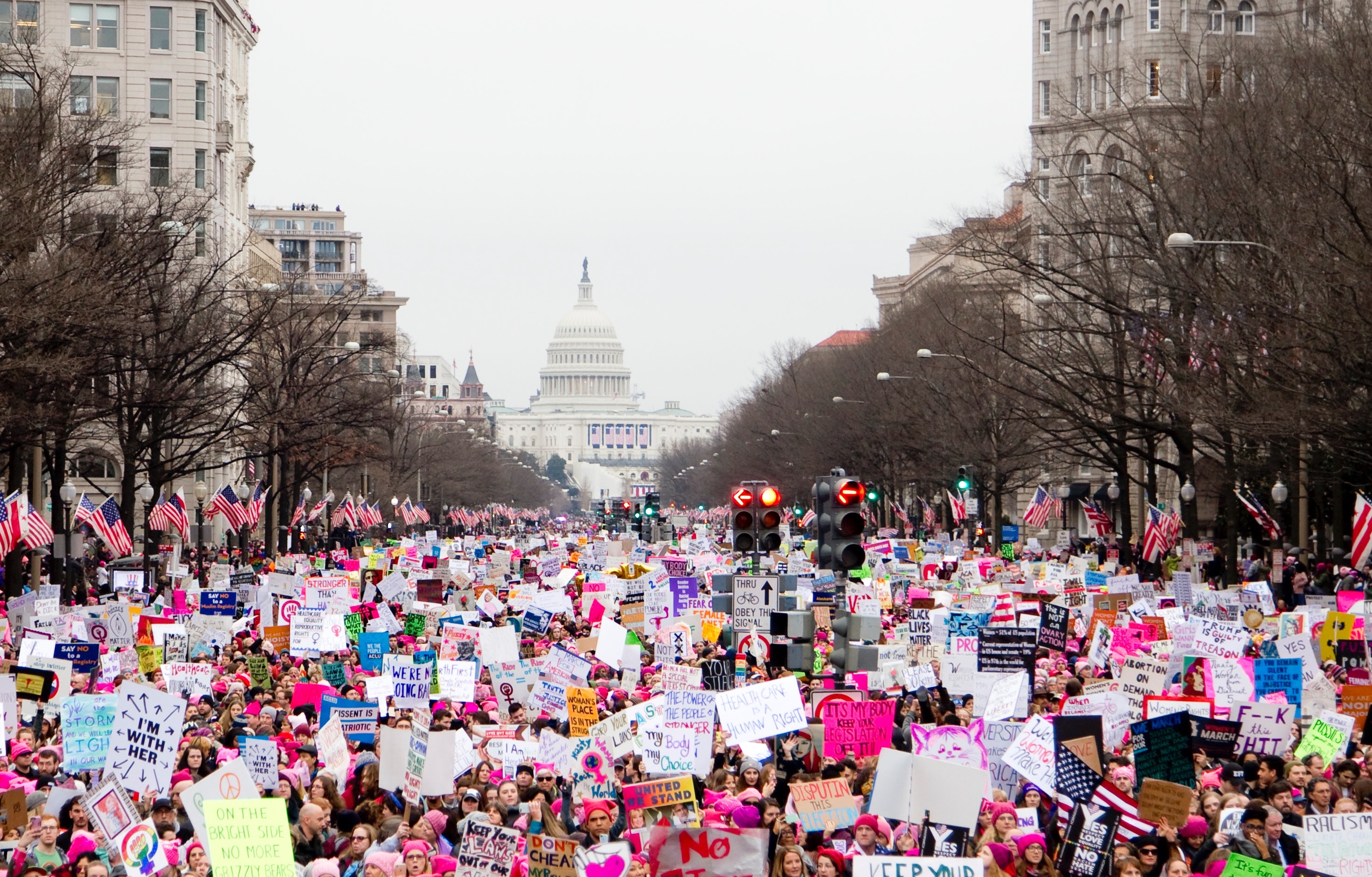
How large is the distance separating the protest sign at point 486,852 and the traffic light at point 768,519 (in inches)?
477

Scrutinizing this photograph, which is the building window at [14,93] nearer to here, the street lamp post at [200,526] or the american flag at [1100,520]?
the street lamp post at [200,526]

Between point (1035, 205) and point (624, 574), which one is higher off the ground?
point (1035, 205)

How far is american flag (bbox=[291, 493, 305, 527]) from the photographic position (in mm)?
59688

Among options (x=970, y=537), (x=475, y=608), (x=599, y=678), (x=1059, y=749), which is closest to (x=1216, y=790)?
(x=1059, y=749)

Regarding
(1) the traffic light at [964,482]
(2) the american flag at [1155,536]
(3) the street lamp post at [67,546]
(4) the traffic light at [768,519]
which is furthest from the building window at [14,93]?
(1) the traffic light at [964,482]

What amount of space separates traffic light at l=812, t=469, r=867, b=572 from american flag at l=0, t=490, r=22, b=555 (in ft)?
45.2

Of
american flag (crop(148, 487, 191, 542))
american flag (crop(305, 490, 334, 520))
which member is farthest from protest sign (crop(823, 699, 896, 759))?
american flag (crop(305, 490, 334, 520))

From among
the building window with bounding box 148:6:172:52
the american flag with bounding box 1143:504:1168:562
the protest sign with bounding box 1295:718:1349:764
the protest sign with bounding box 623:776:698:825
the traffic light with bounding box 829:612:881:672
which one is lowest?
the protest sign with bounding box 623:776:698:825

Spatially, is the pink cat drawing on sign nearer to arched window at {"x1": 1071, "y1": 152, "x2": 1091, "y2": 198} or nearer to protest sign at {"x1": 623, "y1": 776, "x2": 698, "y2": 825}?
protest sign at {"x1": 623, "y1": 776, "x2": 698, "y2": 825}

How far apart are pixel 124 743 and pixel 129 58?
64.6 m

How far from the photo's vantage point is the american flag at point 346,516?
61.9m

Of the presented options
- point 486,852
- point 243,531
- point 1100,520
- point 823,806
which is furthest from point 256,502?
point 486,852

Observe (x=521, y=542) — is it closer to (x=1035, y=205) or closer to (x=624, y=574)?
(x=1035, y=205)

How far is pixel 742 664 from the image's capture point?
2233cm
